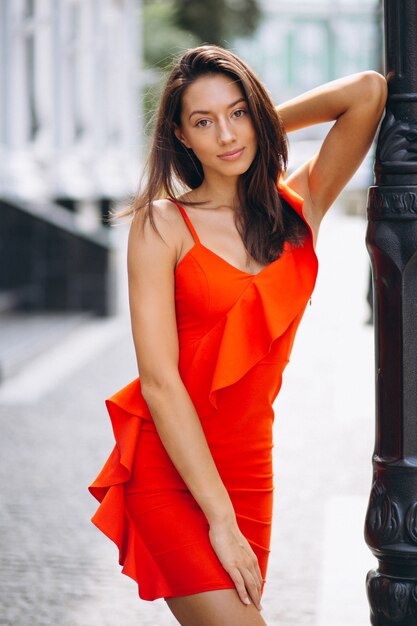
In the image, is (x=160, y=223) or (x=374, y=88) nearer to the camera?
(x=160, y=223)

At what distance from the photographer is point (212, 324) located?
297 centimetres

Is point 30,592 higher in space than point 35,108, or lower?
lower

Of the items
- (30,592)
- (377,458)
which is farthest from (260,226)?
(30,592)

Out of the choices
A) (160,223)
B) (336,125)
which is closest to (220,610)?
(160,223)

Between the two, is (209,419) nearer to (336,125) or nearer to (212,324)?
(212,324)

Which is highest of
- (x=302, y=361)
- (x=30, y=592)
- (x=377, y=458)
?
(x=377, y=458)

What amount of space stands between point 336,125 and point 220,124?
14.4 inches

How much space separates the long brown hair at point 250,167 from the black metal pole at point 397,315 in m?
0.25

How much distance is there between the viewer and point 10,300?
14.5 meters

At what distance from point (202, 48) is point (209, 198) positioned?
15.6 inches

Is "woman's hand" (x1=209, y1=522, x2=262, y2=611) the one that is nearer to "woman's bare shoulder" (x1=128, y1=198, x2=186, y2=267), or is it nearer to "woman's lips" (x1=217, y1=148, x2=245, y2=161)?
"woman's bare shoulder" (x1=128, y1=198, x2=186, y2=267)

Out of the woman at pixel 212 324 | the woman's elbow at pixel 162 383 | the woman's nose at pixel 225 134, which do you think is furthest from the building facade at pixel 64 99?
the woman's elbow at pixel 162 383

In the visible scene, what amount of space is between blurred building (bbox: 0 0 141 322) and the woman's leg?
24.1ft

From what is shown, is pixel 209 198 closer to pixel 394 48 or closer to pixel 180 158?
pixel 180 158
